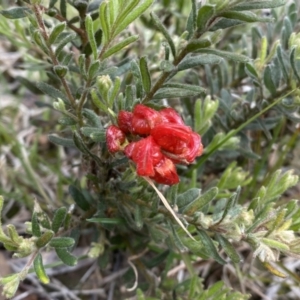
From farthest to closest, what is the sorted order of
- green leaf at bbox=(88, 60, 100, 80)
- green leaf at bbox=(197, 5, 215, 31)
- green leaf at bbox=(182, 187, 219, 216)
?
green leaf at bbox=(182, 187, 219, 216) < green leaf at bbox=(88, 60, 100, 80) < green leaf at bbox=(197, 5, 215, 31)

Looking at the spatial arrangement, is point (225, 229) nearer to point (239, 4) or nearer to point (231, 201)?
point (231, 201)

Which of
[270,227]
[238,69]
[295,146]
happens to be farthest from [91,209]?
[295,146]

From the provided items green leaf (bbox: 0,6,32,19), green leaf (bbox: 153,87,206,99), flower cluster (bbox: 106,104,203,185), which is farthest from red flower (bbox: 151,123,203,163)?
green leaf (bbox: 0,6,32,19)

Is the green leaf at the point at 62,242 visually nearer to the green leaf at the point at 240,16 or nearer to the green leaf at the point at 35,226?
the green leaf at the point at 35,226

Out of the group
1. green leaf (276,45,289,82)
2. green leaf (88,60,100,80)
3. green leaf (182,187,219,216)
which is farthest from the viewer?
green leaf (276,45,289,82)

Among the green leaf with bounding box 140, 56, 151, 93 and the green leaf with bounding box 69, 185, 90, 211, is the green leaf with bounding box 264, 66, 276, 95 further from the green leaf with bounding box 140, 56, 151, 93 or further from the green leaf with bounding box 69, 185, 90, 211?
the green leaf with bounding box 69, 185, 90, 211

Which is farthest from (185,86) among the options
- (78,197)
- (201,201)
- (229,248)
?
(78,197)
